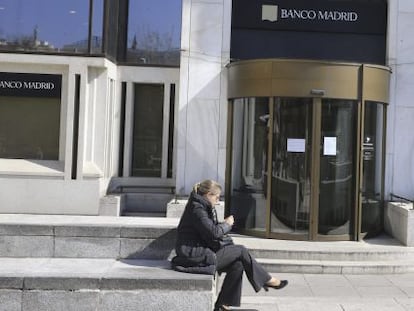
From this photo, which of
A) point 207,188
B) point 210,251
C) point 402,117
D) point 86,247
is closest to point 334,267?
point 210,251

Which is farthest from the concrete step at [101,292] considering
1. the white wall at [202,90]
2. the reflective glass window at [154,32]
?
the reflective glass window at [154,32]

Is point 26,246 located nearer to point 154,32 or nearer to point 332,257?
point 332,257

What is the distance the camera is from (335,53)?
1139 centimetres

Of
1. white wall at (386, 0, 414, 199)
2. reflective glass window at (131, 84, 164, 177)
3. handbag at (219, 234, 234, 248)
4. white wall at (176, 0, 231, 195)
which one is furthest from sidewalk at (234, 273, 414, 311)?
reflective glass window at (131, 84, 164, 177)

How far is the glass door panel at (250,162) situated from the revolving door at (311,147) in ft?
0.06

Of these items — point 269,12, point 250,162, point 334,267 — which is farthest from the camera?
point 269,12

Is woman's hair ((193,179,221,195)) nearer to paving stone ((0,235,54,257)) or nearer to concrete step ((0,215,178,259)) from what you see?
concrete step ((0,215,178,259))

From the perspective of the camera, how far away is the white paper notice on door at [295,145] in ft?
32.6

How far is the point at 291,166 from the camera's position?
32.8 ft

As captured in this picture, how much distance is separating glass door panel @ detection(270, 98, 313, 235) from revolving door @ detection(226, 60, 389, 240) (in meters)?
0.02

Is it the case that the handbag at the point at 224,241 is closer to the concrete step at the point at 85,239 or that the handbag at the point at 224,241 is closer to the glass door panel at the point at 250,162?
the concrete step at the point at 85,239

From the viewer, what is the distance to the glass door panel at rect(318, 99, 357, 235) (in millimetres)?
9938

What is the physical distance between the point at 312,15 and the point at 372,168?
10.7 ft

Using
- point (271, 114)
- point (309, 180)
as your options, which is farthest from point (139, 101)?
point (309, 180)
